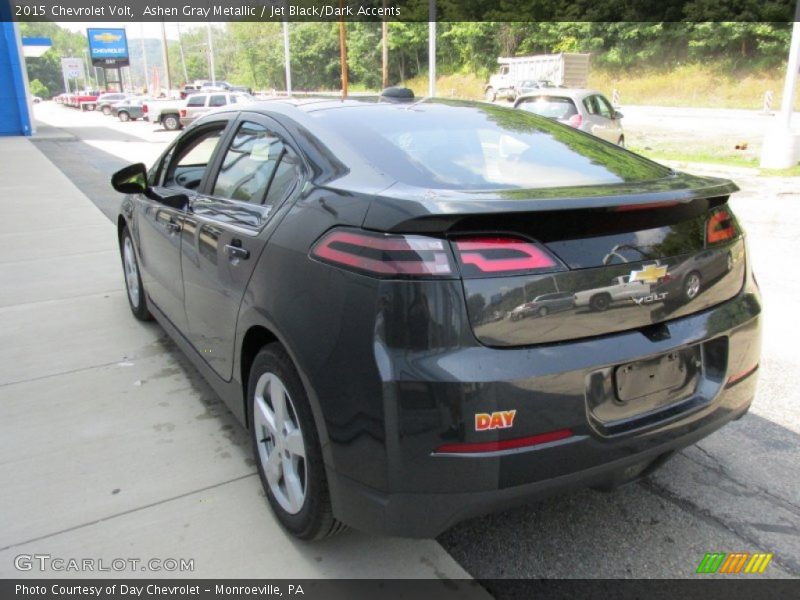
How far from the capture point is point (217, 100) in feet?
92.6

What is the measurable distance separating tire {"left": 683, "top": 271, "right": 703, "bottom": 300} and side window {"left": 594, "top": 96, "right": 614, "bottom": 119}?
1170cm

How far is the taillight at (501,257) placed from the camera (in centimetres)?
184

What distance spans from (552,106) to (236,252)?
11354 millimetres

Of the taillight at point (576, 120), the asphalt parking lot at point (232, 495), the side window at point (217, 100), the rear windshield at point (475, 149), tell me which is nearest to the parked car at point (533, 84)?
the side window at point (217, 100)

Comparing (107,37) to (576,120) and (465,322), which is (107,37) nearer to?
(576,120)

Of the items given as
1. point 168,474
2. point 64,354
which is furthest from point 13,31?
point 168,474

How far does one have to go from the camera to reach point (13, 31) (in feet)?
76.2

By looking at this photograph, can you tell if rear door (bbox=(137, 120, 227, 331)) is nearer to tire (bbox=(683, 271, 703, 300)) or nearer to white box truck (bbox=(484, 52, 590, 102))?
tire (bbox=(683, 271, 703, 300))

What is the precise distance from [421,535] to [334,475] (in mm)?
333

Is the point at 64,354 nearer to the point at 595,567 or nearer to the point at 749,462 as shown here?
the point at 595,567

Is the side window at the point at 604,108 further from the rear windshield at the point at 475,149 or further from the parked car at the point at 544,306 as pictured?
the parked car at the point at 544,306

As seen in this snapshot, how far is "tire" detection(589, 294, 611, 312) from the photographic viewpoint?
1929 millimetres

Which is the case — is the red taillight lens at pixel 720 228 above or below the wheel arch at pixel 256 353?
above

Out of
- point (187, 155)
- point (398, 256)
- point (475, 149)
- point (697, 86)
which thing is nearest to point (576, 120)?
point (187, 155)
